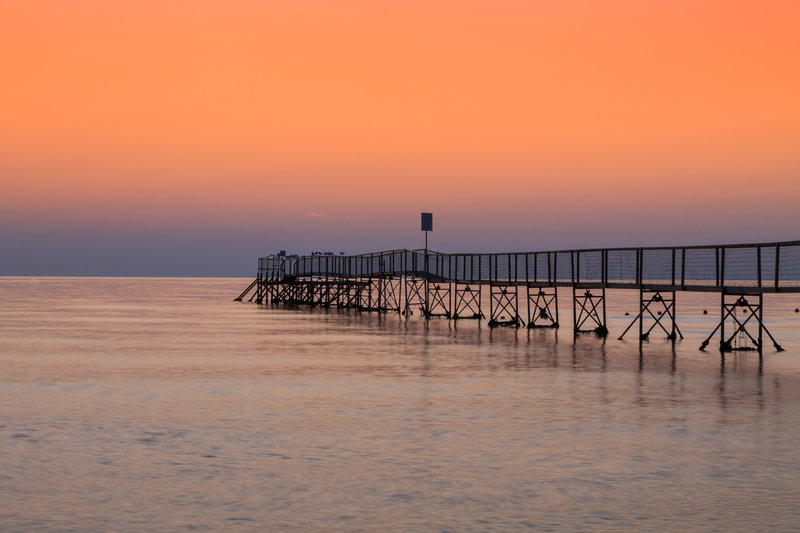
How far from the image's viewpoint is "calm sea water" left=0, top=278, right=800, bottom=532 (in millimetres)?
10414

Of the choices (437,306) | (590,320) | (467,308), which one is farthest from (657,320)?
(437,306)

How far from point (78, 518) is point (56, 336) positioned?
3470 cm

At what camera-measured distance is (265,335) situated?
43.8 metres

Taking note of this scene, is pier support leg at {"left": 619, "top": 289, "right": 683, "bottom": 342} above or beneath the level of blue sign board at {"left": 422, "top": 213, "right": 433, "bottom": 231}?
beneath

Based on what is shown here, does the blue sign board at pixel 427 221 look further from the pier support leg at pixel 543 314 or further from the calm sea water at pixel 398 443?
the calm sea water at pixel 398 443

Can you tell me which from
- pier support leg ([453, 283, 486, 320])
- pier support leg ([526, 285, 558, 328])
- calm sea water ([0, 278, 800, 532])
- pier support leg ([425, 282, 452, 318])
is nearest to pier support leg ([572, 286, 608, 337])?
pier support leg ([526, 285, 558, 328])

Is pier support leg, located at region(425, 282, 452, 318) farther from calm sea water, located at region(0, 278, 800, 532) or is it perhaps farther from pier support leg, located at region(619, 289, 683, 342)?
calm sea water, located at region(0, 278, 800, 532)

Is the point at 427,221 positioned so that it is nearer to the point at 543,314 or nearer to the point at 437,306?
the point at 543,314

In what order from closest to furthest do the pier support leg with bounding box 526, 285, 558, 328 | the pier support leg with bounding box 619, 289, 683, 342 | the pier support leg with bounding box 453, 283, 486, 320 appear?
the pier support leg with bounding box 619, 289, 683, 342 < the pier support leg with bounding box 526, 285, 558, 328 < the pier support leg with bounding box 453, 283, 486, 320

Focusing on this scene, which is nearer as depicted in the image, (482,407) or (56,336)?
(482,407)

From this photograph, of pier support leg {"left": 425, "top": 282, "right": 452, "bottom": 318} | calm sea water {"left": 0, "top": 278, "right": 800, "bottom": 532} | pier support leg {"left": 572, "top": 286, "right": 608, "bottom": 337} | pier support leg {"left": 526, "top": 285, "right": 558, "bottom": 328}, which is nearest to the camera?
calm sea water {"left": 0, "top": 278, "right": 800, "bottom": 532}

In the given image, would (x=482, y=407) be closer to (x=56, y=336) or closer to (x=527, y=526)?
(x=527, y=526)

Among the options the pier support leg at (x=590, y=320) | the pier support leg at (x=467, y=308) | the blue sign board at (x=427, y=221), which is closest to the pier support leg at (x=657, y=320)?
the pier support leg at (x=590, y=320)

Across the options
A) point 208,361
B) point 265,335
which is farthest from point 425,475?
point 265,335
